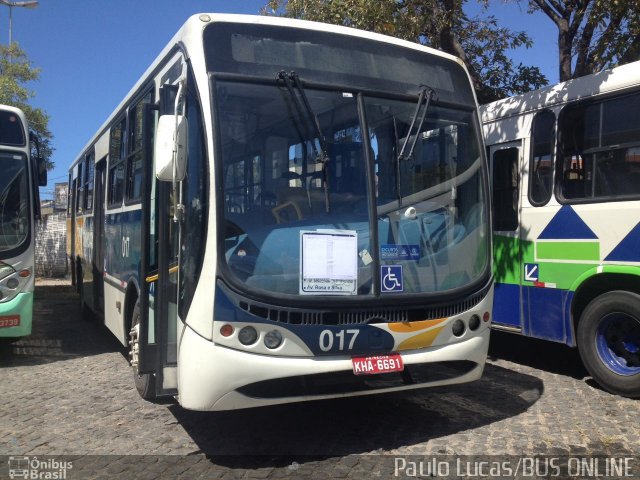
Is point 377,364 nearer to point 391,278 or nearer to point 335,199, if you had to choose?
point 391,278

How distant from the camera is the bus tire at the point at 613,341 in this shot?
5668 millimetres

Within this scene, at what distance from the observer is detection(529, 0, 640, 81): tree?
8938 mm

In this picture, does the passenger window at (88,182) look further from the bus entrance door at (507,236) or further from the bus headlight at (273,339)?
the bus headlight at (273,339)

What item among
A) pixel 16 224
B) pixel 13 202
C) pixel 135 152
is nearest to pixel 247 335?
pixel 135 152

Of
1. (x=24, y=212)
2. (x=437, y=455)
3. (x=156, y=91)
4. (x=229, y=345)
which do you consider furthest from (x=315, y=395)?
(x=24, y=212)

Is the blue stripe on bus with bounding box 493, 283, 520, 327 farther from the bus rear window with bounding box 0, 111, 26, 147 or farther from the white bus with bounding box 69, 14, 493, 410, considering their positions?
the bus rear window with bounding box 0, 111, 26, 147

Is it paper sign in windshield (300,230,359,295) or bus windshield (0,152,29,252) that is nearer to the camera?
paper sign in windshield (300,230,359,295)

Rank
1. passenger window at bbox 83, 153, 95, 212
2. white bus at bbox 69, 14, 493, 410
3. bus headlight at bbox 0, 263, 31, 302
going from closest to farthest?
white bus at bbox 69, 14, 493, 410 < bus headlight at bbox 0, 263, 31, 302 < passenger window at bbox 83, 153, 95, 212

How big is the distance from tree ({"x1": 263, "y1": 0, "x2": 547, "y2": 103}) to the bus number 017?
6704 mm

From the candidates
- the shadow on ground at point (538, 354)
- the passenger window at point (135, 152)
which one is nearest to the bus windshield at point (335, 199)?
the passenger window at point (135, 152)

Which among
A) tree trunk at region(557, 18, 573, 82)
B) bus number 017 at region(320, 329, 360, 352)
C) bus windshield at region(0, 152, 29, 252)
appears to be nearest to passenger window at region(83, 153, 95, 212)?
bus windshield at region(0, 152, 29, 252)

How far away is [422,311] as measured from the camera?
448 centimetres

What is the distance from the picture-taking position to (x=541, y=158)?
6.67m

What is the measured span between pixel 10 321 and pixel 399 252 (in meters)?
4.99
